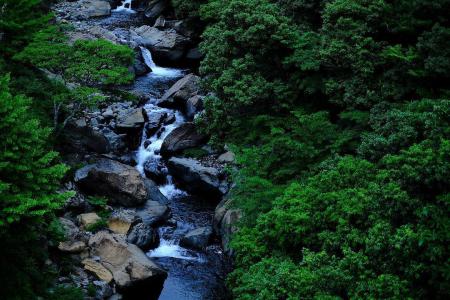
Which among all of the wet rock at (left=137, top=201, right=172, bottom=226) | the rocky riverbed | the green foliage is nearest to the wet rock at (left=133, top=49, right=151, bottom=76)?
the rocky riverbed

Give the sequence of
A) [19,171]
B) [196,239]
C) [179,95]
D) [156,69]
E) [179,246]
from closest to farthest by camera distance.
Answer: [19,171], [196,239], [179,246], [179,95], [156,69]

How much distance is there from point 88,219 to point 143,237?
2.52 metres

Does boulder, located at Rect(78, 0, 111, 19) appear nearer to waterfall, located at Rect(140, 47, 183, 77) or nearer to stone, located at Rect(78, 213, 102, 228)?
waterfall, located at Rect(140, 47, 183, 77)

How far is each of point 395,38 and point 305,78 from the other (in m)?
4.20

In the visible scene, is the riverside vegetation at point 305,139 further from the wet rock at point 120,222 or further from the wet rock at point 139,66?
the wet rock at point 139,66

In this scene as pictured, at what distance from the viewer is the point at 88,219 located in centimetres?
2214

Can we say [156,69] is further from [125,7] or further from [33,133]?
[33,133]

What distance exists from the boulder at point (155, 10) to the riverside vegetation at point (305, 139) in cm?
1653

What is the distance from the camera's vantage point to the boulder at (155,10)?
4848 centimetres

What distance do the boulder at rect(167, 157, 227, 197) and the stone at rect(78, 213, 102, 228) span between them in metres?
6.18

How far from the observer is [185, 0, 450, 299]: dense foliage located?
12781 mm

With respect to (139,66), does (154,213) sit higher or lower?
lower

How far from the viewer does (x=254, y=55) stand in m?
25.4

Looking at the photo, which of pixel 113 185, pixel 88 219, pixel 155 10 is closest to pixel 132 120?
pixel 113 185
